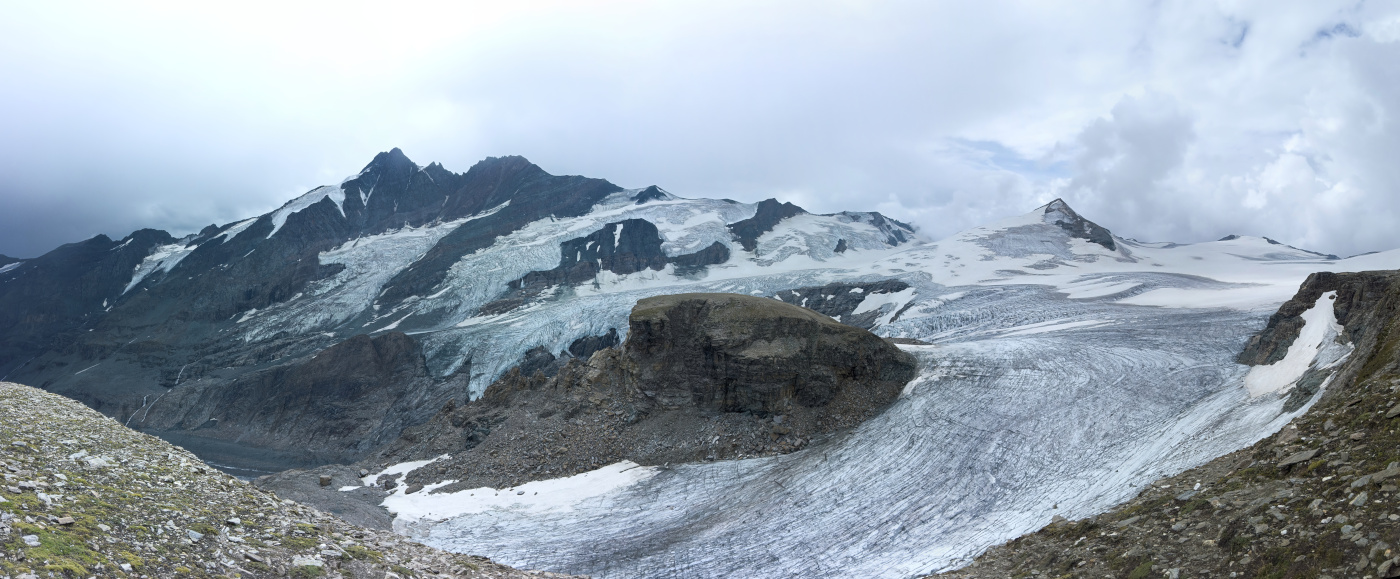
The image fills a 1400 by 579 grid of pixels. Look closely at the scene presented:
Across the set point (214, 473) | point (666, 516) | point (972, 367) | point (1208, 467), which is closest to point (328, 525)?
point (214, 473)

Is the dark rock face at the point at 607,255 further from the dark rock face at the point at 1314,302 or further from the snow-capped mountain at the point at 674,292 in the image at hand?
the dark rock face at the point at 1314,302

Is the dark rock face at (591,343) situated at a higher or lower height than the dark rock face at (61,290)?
lower

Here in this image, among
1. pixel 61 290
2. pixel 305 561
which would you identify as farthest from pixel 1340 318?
pixel 61 290

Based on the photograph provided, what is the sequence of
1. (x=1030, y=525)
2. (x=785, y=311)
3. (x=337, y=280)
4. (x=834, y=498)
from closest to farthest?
(x=1030, y=525)
(x=834, y=498)
(x=785, y=311)
(x=337, y=280)

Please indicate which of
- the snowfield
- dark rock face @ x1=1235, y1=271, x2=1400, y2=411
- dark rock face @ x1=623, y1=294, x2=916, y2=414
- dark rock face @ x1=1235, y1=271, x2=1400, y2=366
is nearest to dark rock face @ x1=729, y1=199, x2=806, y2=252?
the snowfield

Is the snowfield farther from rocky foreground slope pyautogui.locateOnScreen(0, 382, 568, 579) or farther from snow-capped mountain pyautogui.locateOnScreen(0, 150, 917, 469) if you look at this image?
snow-capped mountain pyautogui.locateOnScreen(0, 150, 917, 469)

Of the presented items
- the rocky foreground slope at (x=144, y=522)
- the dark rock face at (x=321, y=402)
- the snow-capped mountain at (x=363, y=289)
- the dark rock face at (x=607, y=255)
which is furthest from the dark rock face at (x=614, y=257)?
the rocky foreground slope at (x=144, y=522)

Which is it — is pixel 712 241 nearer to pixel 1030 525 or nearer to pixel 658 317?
pixel 658 317
